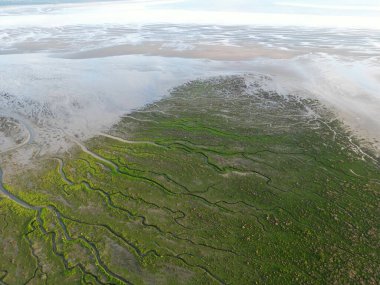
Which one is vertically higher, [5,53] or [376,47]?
[376,47]

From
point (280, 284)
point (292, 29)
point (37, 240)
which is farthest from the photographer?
point (292, 29)

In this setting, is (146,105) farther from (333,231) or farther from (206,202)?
(333,231)

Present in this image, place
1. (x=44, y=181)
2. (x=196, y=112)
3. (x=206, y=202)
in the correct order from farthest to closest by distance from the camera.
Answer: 1. (x=196, y=112)
2. (x=44, y=181)
3. (x=206, y=202)

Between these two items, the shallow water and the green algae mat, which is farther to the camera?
the shallow water

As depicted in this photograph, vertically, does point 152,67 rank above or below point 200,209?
below

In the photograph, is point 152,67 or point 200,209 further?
point 152,67

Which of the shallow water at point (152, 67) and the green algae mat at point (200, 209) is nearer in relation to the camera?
the green algae mat at point (200, 209)

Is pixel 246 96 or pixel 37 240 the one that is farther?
pixel 246 96

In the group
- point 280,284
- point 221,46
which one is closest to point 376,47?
point 221,46
